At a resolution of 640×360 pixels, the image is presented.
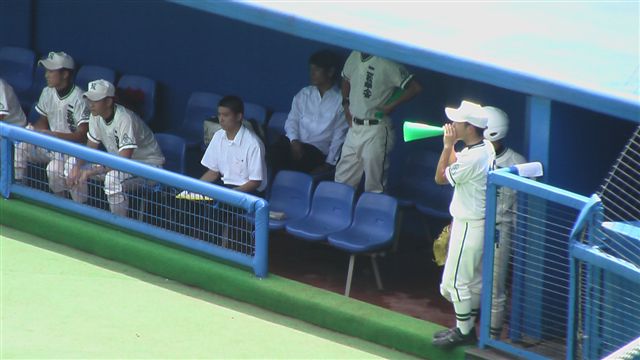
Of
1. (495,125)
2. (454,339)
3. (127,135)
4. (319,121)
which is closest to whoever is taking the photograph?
(454,339)

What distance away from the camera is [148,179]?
29.7 feet

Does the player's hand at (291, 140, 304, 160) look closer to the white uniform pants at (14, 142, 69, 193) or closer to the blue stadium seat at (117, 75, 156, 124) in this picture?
the white uniform pants at (14, 142, 69, 193)

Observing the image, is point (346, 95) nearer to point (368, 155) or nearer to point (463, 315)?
point (368, 155)

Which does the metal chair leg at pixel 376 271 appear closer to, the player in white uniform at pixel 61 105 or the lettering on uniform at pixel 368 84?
the lettering on uniform at pixel 368 84

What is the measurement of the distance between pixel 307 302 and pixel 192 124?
3007 millimetres

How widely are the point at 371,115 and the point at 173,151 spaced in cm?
157

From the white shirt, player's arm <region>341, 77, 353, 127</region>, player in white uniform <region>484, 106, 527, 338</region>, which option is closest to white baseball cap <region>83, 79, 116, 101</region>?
the white shirt

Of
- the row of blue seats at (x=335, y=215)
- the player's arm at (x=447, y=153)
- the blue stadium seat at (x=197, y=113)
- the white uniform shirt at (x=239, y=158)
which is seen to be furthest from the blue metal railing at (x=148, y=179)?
the blue stadium seat at (x=197, y=113)

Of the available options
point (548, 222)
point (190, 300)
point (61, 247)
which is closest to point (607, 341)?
point (548, 222)

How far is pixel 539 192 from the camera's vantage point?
738 centimetres

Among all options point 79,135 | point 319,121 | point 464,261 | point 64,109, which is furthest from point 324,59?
point 464,261

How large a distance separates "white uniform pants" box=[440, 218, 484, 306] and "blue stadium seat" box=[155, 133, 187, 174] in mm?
2933

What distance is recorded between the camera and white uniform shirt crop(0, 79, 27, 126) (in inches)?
428

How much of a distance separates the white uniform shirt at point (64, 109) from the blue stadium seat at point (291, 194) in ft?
6.38
